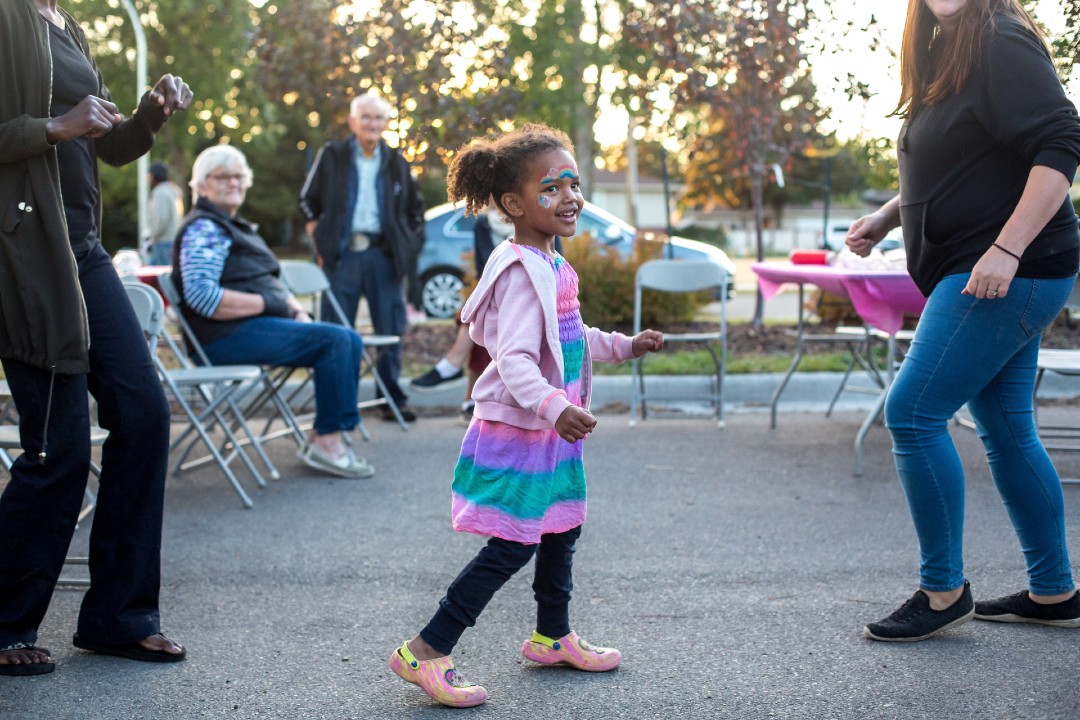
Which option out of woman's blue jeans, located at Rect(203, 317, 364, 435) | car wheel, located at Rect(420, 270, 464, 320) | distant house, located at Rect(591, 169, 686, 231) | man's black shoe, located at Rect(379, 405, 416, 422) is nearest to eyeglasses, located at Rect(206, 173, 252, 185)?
woman's blue jeans, located at Rect(203, 317, 364, 435)

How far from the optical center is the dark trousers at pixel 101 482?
3.44 m

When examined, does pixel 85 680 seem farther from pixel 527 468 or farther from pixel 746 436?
pixel 746 436

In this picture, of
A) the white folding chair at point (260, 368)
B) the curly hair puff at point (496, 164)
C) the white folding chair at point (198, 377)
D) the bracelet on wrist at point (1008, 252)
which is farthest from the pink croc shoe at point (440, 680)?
the white folding chair at point (260, 368)

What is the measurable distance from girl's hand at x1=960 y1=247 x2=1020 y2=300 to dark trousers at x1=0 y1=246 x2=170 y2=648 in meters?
2.27

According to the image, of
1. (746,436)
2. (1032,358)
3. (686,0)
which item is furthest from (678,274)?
(1032,358)

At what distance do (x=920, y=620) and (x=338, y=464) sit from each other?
11.4 feet

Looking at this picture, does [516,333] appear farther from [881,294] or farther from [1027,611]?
[881,294]

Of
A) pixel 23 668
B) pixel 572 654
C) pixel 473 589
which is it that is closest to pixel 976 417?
pixel 572 654

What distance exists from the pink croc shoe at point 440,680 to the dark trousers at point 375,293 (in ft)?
16.4

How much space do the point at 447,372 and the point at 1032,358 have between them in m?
4.86

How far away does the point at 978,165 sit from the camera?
3.49 m

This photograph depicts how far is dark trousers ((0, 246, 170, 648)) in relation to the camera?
3.44m

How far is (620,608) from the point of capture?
4098 millimetres

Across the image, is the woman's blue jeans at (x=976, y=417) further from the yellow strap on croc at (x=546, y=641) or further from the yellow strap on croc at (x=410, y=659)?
the yellow strap on croc at (x=410, y=659)
